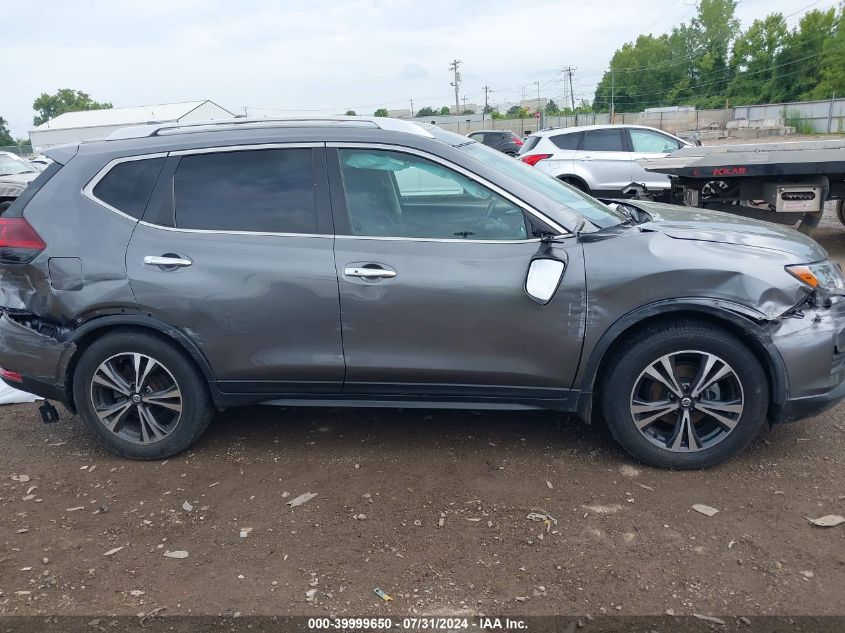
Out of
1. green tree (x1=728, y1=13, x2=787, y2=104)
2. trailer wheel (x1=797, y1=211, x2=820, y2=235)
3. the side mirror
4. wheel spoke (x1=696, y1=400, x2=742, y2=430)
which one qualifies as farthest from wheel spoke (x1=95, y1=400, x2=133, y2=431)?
green tree (x1=728, y1=13, x2=787, y2=104)

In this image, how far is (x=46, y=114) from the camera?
10356 centimetres

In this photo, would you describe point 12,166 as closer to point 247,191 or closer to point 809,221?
point 247,191

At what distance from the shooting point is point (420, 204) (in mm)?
3736

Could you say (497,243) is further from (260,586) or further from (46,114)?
(46,114)

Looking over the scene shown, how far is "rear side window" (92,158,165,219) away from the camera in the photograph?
370cm

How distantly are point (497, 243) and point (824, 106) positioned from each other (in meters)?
45.6

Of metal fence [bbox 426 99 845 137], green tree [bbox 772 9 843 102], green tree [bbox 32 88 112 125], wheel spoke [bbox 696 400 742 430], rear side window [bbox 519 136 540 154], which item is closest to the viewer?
Result: wheel spoke [bbox 696 400 742 430]

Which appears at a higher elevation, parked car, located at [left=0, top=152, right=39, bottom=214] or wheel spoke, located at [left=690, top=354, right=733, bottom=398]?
parked car, located at [left=0, top=152, right=39, bottom=214]

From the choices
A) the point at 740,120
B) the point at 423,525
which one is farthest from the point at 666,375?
the point at 740,120

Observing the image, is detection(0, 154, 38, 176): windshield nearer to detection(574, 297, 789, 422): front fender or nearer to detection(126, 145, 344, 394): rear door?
detection(126, 145, 344, 394): rear door

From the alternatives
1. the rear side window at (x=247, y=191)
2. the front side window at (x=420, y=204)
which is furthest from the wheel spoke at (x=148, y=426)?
the front side window at (x=420, y=204)

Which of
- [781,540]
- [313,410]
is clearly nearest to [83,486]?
[313,410]

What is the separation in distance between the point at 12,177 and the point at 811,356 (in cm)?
1515

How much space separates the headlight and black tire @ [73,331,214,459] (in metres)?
3.21
